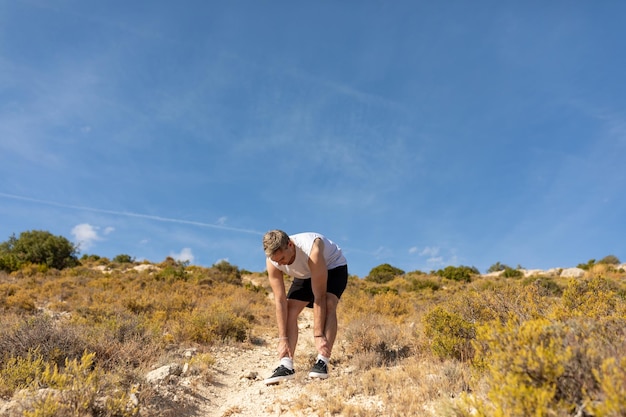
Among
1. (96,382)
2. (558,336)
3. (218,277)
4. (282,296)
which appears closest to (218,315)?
(282,296)

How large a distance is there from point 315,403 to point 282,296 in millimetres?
1257

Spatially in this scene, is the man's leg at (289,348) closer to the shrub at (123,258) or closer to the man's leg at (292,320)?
the man's leg at (292,320)

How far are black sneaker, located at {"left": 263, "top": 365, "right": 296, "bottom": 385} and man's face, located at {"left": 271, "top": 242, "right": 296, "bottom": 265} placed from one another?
119 cm

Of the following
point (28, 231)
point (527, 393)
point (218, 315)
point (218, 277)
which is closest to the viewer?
point (527, 393)

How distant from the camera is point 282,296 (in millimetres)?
4734

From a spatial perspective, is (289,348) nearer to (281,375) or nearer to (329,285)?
(281,375)

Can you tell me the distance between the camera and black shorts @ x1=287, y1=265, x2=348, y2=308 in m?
4.83

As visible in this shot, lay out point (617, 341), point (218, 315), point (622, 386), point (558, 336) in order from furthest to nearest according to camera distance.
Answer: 1. point (218, 315)
2. point (617, 341)
3. point (558, 336)
4. point (622, 386)

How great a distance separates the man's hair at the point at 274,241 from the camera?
4.19 metres

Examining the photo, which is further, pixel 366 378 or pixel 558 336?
pixel 366 378

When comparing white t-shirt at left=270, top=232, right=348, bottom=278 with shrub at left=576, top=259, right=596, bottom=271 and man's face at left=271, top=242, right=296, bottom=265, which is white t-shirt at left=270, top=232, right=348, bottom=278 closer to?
man's face at left=271, top=242, right=296, bottom=265

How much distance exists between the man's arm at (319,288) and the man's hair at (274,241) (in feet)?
1.21

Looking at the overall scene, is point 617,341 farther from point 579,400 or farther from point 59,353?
point 59,353

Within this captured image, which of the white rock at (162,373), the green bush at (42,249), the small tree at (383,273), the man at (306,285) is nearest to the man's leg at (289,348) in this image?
the man at (306,285)
